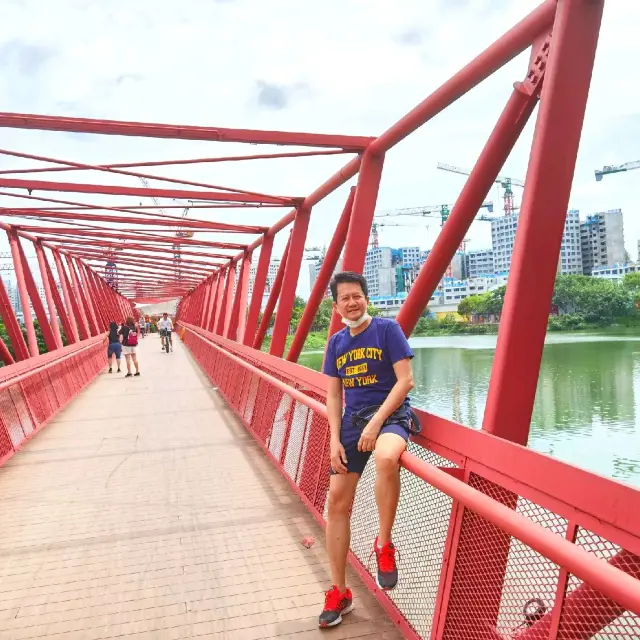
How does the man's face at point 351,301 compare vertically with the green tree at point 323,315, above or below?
above

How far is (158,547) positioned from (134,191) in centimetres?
918

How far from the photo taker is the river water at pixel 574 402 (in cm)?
1596

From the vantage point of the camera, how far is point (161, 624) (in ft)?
9.19

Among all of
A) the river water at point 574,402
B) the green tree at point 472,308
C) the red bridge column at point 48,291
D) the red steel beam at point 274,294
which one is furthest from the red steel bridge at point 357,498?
the green tree at point 472,308

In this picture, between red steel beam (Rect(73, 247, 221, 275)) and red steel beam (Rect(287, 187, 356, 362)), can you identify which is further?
red steel beam (Rect(73, 247, 221, 275))

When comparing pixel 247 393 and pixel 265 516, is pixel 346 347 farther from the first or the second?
pixel 247 393

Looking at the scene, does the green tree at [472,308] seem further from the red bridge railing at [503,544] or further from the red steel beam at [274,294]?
the red bridge railing at [503,544]

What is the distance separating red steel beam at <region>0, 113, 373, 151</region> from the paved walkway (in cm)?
361

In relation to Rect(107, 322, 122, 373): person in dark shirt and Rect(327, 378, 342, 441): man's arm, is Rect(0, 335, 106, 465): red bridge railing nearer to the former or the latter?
Rect(107, 322, 122, 373): person in dark shirt

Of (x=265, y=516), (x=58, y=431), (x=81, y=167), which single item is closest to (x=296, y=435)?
(x=265, y=516)

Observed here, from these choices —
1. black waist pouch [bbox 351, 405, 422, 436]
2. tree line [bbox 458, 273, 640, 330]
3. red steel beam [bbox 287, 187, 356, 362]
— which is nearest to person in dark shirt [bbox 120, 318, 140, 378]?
red steel beam [bbox 287, 187, 356, 362]

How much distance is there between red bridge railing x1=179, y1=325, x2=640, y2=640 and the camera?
5.23 feet

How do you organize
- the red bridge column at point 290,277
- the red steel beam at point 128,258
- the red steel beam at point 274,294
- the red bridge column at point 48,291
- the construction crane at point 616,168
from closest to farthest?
the red bridge column at point 290,277 → the red steel beam at point 274,294 → the red bridge column at point 48,291 → the red steel beam at point 128,258 → the construction crane at point 616,168

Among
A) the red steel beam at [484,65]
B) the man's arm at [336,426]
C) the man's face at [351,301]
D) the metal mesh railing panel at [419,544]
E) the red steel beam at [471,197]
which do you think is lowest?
the metal mesh railing panel at [419,544]
